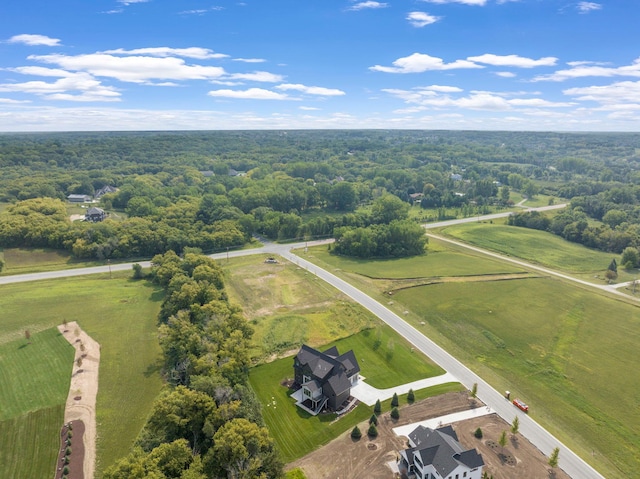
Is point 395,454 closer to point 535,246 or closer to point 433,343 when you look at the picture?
point 433,343

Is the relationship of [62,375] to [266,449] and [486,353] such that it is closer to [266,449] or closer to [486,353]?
[266,449]

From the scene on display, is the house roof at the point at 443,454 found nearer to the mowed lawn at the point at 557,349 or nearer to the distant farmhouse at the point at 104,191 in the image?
the mowed lawn at the point at 557,349

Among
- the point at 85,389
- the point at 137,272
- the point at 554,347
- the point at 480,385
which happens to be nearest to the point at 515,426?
the point at 480,385

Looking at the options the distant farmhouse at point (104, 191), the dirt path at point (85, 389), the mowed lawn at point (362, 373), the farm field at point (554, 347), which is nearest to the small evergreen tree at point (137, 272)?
the dirt path at point (85, 389)

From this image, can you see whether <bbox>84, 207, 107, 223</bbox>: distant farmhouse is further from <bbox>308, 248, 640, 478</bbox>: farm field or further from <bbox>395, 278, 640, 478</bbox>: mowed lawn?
<bbox>395, 278, 640, 478</bbox>: mowed lawn

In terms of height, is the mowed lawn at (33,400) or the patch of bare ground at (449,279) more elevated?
the patch of bare ground at (449,279)

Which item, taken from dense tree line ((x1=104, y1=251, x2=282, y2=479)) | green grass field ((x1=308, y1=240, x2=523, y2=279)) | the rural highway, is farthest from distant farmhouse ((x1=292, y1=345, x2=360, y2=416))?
green grass field ((x1=308, y1=240, x2=523, y2=279))
